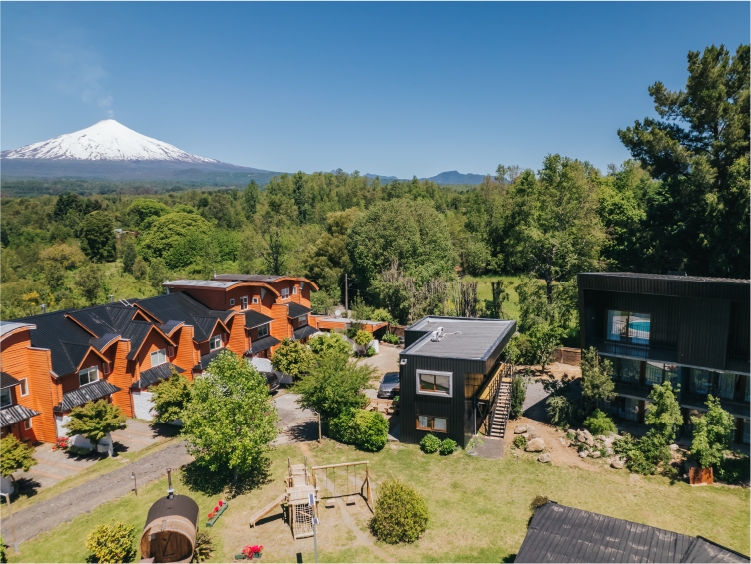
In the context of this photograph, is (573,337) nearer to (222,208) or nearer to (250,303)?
(250,303)

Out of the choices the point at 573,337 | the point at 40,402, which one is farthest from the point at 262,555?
the point at 573,337

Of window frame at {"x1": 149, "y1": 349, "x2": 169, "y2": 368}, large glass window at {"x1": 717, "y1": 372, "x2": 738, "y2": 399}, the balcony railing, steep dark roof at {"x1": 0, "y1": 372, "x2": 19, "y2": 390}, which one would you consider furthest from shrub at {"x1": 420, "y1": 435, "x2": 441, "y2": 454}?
steep dark roof at {"x1": 0, "y1": 372, "x2": 19, "y2": 390}

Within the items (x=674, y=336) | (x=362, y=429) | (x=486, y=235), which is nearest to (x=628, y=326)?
(x=674, y=336)

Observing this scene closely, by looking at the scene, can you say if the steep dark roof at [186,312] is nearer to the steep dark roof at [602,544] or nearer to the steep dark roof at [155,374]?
the steep dark roof at [155,374]

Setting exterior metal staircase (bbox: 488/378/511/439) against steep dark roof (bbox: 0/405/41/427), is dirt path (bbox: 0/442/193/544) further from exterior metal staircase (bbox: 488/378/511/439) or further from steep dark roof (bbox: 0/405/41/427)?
exterior metal staircase (bbox: 488/378/511/439)

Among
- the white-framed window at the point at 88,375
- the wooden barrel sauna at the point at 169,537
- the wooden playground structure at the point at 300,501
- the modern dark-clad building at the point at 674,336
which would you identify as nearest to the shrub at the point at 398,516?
the wooden playground structure at the point at 300,501

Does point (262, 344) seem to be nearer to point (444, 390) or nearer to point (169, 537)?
point (444, 390)
